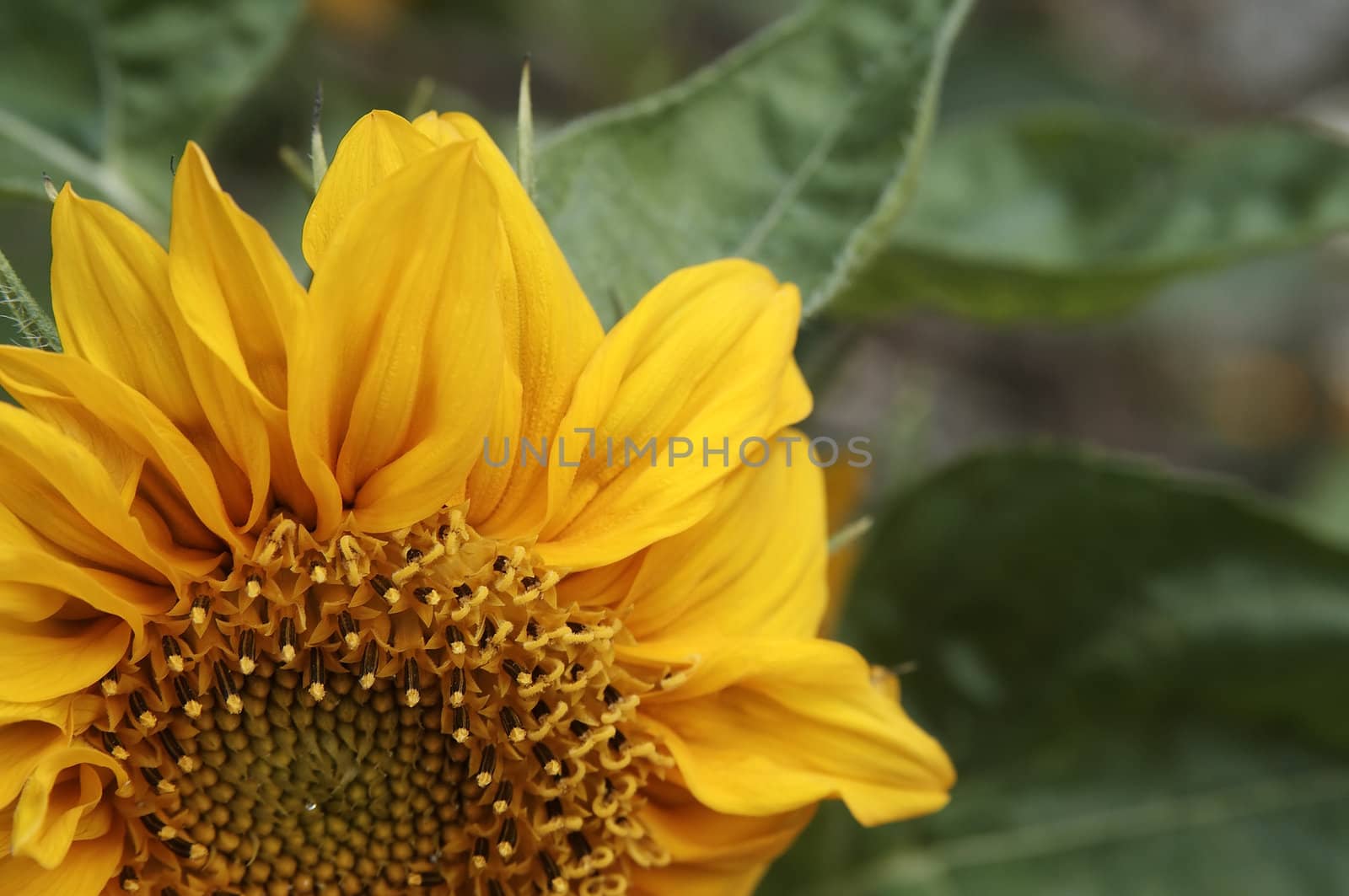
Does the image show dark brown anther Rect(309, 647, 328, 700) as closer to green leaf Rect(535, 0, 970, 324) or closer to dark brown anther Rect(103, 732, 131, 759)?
dark brown anther Rect(103, 732, 131, 759)

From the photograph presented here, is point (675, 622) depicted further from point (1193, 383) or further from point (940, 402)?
point (1193, 383)

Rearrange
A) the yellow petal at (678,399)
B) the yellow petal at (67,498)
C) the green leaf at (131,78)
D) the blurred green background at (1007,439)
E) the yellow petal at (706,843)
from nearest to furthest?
1. the yellow petal at (67,498)
2. the yellow petal at (678,399)
3. the yellow petal at (706,843)
4. the blurred green background at (1007,439)
5. the green leaf at (131,78)

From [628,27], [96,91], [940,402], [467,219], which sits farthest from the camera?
[940,402]

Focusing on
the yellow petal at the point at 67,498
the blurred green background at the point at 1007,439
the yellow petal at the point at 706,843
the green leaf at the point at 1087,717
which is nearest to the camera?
→ the yellow petal at the point at 67,498

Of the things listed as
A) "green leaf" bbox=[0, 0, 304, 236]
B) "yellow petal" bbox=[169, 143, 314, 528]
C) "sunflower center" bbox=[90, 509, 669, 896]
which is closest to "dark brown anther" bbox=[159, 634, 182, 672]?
"sunflower center" bbox=[90, 509, 669, 896]

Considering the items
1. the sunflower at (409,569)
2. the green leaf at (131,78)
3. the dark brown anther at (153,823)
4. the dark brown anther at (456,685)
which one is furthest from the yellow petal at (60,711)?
the green leaf at (131,78)

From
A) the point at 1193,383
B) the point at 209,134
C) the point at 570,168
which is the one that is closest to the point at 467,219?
the point at 570,168

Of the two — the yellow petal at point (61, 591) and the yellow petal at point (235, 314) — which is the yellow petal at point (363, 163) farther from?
the yellow petal at point (61, 591)

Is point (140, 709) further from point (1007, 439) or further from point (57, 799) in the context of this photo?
point (1007, 439)

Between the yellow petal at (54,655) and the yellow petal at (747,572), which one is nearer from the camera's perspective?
the yellow petal at (54,655)
